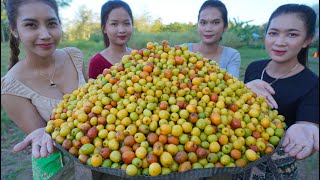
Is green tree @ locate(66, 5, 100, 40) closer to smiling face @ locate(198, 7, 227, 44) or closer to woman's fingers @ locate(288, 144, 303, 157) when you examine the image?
smiling face @ locate(198, 7, 227, 44)

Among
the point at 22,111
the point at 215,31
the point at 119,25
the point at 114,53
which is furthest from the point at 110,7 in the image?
the point at 22,111

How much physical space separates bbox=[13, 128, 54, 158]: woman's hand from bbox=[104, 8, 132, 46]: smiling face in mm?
1476

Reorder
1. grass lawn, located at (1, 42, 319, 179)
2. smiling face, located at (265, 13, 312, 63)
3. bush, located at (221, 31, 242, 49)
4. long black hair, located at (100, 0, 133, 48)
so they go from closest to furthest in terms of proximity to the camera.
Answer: smiling face, located at (265, 13, 312, 63) < long black hair, located at (100, 0, 133, 48) < grass lawn, located at (1, 42, 319, 179) < bush, located at (221, 31, 242, 49)

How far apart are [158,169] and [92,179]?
0.36 metres

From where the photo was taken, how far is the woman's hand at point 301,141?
1505 mm

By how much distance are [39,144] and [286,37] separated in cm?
187

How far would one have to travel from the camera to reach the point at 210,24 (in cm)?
304

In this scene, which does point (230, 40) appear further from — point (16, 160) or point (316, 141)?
point (316, 141)

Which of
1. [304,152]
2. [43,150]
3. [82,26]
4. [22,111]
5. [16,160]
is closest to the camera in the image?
[304,152]

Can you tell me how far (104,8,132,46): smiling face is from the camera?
9.68ft

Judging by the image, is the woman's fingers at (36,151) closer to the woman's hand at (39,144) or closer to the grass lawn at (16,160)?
the woman's hand at (39,144)

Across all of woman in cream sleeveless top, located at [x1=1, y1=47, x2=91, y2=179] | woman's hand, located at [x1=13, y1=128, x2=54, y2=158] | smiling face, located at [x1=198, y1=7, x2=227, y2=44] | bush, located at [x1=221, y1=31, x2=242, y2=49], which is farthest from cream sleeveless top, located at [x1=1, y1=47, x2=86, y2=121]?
bush, located at [x1=221, y1=31, x2=242, y2=49]

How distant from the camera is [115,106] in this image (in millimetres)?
1764

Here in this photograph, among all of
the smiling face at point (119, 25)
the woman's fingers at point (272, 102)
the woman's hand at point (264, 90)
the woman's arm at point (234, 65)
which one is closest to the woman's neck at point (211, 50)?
the woman's arm at point (234, 65)
